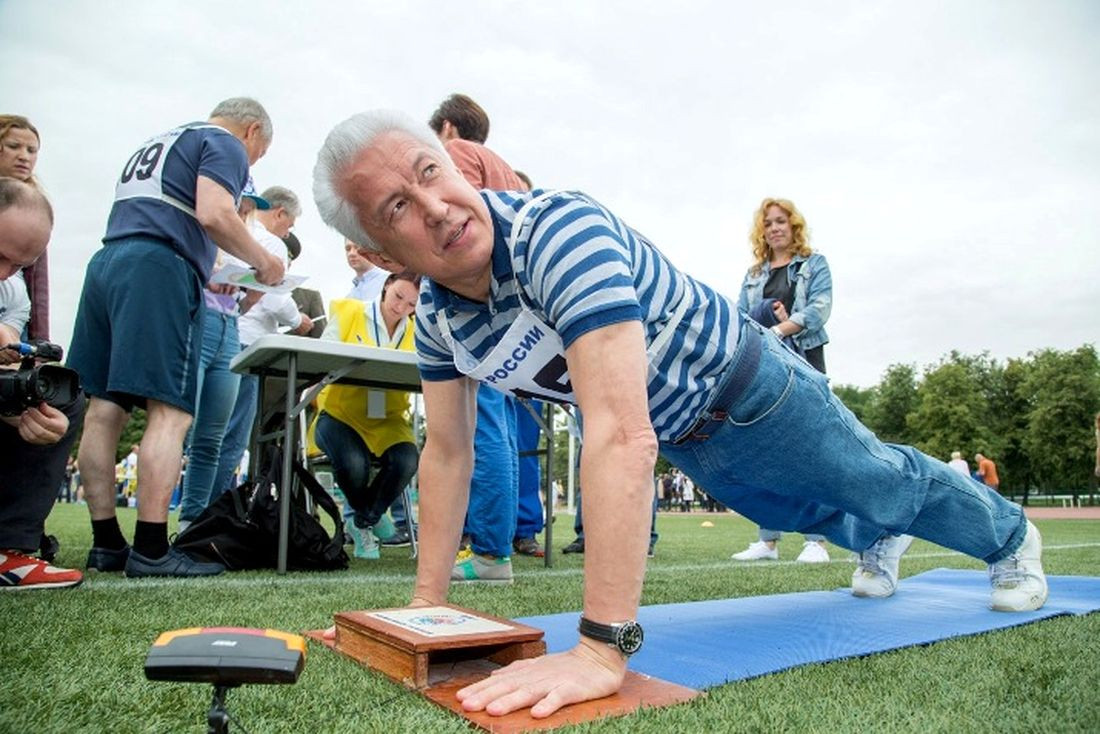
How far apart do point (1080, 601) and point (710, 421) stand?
70.1 inches

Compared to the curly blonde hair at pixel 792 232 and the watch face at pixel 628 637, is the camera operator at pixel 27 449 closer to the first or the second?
the watch face at pixel 628 637

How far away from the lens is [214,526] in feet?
12.8

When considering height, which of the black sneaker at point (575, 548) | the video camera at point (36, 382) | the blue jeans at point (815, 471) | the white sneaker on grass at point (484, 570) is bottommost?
the black sneaker at point (575, 548)

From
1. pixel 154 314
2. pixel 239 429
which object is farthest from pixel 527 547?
pixel 154 314

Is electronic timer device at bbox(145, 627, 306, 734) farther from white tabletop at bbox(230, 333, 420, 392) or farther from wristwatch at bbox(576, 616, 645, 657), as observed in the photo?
white tabletop at bbox(230, 333, 420, 392)

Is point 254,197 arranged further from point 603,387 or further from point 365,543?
point 603,387

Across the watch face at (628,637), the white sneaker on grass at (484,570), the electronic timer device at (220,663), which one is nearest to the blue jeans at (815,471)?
the watch face at (628,637)

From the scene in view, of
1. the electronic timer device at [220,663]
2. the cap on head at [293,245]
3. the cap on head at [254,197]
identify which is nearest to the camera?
the electronic timer device at [220,663]

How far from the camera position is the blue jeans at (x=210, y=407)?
15.2 feet

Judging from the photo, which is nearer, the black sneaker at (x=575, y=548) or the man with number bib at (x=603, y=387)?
the man with number bib at (x=603, y=387)

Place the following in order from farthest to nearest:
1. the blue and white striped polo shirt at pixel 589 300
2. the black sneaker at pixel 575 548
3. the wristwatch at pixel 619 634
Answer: the black sneaker at pixel 575 548 → the blue and white striped polo shirt at pixel 589 300 → the wristwatch at pixel 619 634

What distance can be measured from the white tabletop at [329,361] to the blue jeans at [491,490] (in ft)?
1.77

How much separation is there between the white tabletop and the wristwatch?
262 cm

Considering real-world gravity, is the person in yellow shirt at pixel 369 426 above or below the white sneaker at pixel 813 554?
above
